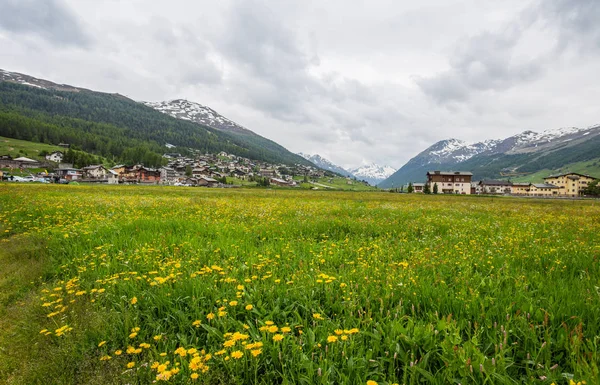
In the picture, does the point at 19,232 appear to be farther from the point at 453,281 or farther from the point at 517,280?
the point at 517,280

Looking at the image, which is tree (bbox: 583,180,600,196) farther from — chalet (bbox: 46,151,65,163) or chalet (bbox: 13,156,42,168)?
chalet (bbox: 13,156,42,168)

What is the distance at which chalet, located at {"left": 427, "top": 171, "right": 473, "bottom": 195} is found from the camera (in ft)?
546

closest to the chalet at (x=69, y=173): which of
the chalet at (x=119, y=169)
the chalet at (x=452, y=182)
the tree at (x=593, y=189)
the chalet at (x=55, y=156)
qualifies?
the chalet at (x=119, y=169)

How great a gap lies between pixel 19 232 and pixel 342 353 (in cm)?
1391

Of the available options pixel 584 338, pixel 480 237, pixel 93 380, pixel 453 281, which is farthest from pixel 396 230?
pixel 93 380

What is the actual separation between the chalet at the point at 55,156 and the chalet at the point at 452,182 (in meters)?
236

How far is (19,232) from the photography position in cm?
1106

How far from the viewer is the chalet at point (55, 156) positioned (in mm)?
182012

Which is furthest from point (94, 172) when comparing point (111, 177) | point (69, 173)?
point (69, 173)

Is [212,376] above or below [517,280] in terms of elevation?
below

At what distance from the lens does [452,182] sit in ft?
556

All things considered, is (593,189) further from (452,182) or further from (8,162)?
(8,162)

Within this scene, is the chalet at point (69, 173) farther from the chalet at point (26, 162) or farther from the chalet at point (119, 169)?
the chalet at point (119, 169)

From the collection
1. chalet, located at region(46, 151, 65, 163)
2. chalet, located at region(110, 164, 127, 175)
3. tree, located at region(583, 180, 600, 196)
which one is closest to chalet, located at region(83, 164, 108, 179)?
chalet, located at region(110, 164, 127, 175)
